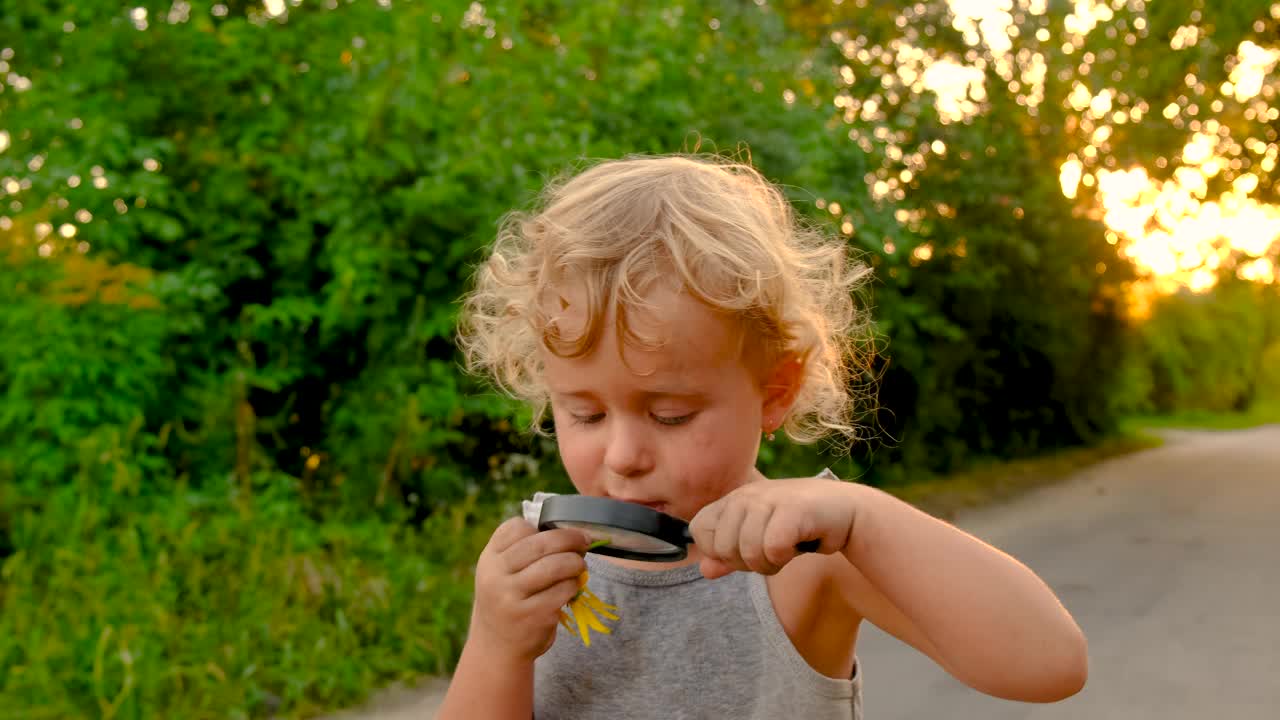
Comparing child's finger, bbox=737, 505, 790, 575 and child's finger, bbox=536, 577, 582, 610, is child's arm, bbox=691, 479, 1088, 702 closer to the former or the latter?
child's finger, bbox=737, 505, 790, 575

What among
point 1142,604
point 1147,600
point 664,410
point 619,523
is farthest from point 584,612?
point 1147,600

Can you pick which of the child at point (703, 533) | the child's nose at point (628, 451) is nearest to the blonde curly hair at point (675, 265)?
the child at point (703, 533)

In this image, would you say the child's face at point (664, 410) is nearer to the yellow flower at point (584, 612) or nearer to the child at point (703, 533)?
the child at point (703, 533)

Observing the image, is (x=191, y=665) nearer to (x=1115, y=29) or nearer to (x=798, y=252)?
(x=798, y=252)

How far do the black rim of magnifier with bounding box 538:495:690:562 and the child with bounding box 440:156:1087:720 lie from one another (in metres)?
0.07

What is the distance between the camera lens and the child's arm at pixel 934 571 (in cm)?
155

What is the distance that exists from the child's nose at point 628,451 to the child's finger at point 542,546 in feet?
0.37

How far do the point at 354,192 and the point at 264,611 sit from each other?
2.30 metres

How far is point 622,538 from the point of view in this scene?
1.77 meters

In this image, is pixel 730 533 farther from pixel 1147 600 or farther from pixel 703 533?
pixel 1147 600

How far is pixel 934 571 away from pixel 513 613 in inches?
24.4

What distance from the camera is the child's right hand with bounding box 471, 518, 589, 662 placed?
1783 mm

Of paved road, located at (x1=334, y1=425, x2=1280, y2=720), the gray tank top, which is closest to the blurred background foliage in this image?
paved road, located at (x1=334, y1=425, x2=1280, y2=720)

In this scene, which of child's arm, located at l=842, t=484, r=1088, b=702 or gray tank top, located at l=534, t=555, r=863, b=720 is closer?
child's arm, located at l=842, t=484, r=1088, b=702
